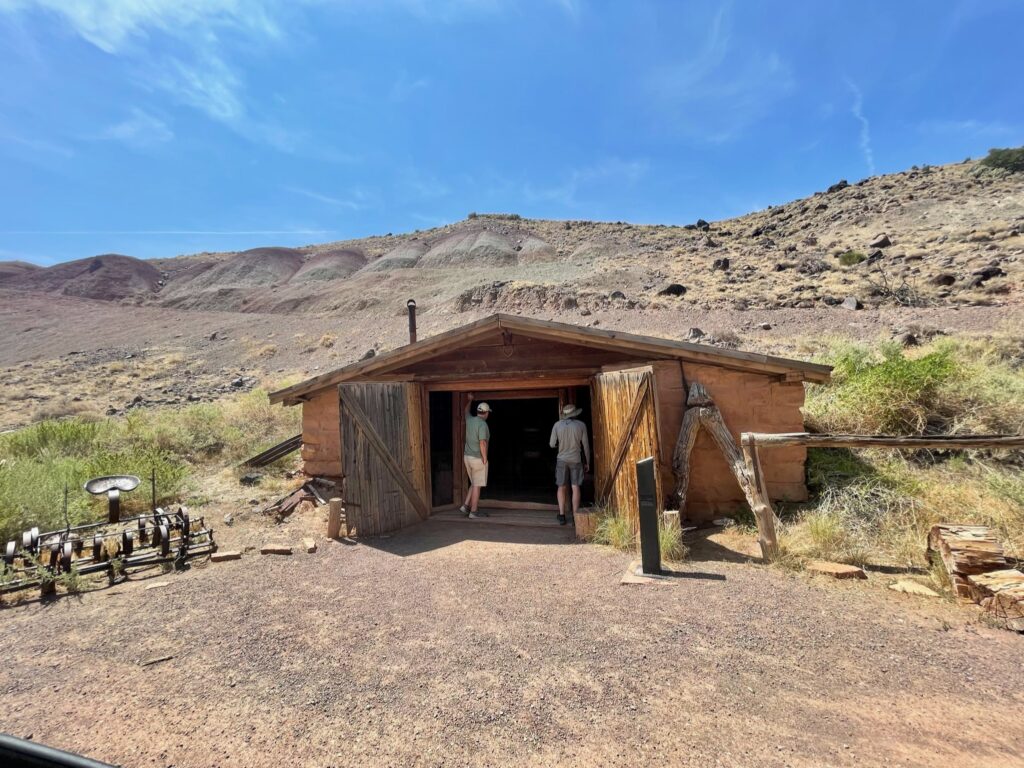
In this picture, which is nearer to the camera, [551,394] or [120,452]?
[551,394]

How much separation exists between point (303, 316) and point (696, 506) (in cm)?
2917

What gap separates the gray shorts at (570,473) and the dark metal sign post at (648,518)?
2068 millimetres

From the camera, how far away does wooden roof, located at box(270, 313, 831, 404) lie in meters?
6.47

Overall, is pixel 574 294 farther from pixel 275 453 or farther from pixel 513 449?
pixel 275 453

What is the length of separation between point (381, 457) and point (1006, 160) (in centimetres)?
4079

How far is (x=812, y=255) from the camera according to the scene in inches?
947

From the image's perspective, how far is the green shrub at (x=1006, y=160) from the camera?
2894cm

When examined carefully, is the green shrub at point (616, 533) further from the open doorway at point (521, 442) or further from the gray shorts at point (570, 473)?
the open doorway at point (521, 442)

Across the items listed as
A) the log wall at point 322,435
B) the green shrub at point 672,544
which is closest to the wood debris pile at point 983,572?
the green shrub at point 672,544

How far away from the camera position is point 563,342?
7.61m

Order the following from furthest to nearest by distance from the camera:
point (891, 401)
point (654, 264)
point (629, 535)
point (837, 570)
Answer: point (654, 264), point (891, 401), point (629, 535), point (837, 570)

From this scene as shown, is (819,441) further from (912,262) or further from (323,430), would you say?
(912,262)

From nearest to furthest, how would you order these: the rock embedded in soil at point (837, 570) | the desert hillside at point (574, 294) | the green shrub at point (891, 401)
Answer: the rock embedded in soil at point (837, 570)
the green shrub at point (891, 401)
the desert hillside at point (574, 294)

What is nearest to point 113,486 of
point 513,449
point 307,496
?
point 307,496
